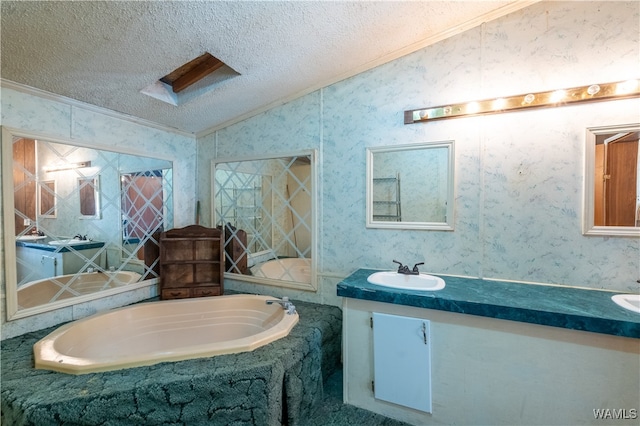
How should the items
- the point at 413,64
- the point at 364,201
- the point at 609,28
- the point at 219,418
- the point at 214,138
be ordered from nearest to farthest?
the point at 219,418 < the point at 609,28 < the point at 413,64 < the point at 364,201 < the point at 214,138

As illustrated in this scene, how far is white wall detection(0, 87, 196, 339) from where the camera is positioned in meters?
1.65

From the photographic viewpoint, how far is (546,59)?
1699 millimetres

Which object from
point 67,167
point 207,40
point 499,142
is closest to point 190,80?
point 207,40

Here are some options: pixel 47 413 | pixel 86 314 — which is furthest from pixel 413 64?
pixel 86 314

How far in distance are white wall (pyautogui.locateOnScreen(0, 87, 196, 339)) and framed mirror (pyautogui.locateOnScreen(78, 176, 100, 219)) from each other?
0.30 meters

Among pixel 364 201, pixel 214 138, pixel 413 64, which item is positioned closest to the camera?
pixel 413 64

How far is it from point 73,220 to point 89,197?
0.65 ft

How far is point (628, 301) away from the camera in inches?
57.6

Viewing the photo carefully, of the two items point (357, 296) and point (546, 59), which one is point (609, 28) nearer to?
point (546, 59)

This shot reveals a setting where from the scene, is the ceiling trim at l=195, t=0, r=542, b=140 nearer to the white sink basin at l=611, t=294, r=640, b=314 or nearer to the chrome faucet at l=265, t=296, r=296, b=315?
the chrome faucet at l=265, t=296, r=296, b=315

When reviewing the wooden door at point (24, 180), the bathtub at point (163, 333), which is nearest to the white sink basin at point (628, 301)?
the bathtub at point (163, 333)

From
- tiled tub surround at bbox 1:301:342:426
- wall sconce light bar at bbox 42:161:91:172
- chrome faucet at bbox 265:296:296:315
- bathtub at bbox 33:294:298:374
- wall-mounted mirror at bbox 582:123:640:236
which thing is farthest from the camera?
chrome faucet at bbox 265:296:296:315

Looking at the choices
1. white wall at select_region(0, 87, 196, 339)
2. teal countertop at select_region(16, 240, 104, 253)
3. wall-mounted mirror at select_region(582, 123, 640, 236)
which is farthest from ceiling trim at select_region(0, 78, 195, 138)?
wall-mounted mirror at select_region(582, 123, 640, 236)

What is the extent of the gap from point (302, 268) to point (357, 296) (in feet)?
2.70
